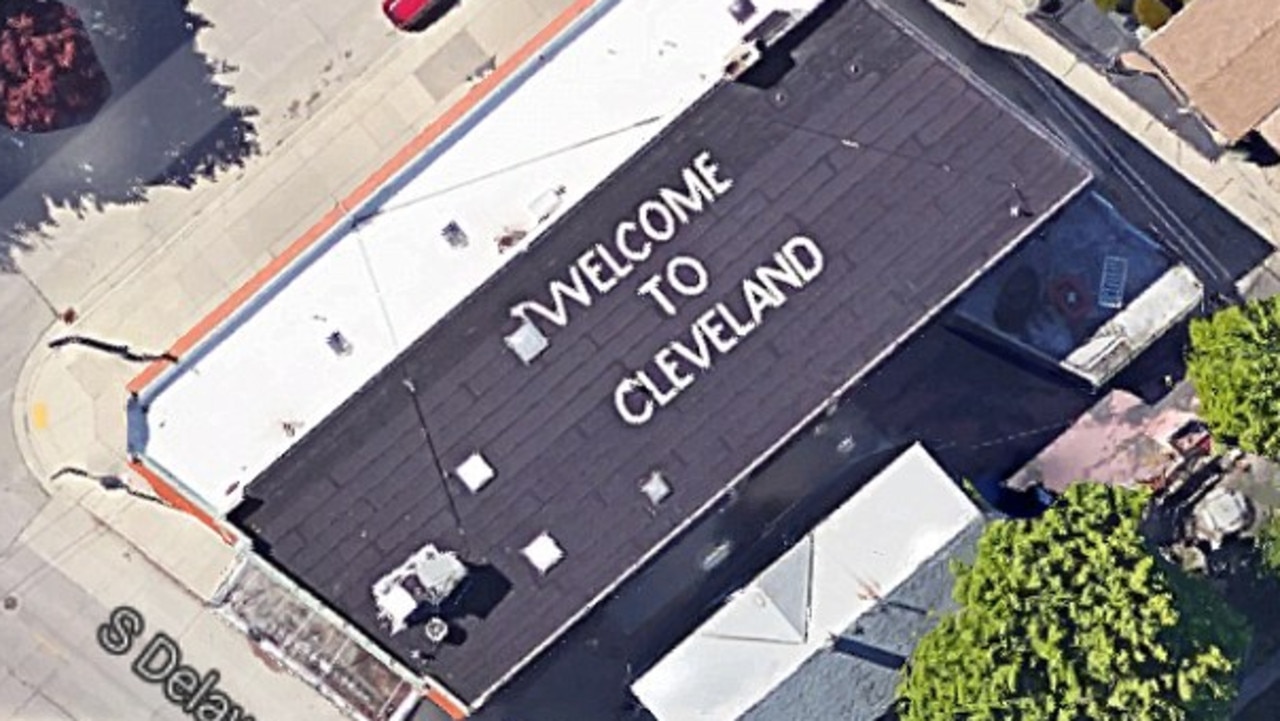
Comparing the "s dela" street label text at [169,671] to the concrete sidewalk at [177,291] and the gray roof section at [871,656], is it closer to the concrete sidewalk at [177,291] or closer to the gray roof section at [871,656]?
the concrete sidewalk at [177,291]

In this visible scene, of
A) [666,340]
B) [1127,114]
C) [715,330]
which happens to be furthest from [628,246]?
[1127,114]

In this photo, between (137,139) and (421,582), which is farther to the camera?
(137,139)

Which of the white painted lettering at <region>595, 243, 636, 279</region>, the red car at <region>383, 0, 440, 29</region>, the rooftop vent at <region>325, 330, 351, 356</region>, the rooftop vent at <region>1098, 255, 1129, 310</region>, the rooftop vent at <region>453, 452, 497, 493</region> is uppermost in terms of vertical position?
the red car at <region>383, 0, 440, 29</region>

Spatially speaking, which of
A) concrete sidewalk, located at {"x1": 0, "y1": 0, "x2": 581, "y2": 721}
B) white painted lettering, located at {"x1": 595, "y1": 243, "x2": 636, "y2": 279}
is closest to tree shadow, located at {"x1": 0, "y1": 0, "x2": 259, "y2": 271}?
concrete sidewalk, located at {"x1": 0, "y1": 0, "x2": 581, "y2": 721}

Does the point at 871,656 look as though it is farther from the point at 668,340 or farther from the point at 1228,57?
the point at 1228,57

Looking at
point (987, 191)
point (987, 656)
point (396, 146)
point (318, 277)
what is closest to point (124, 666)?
point (318, 277)

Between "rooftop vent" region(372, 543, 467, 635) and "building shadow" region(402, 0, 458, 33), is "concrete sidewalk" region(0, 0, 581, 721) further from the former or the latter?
"rooftop vent" region(372, 543, 467, 635)
